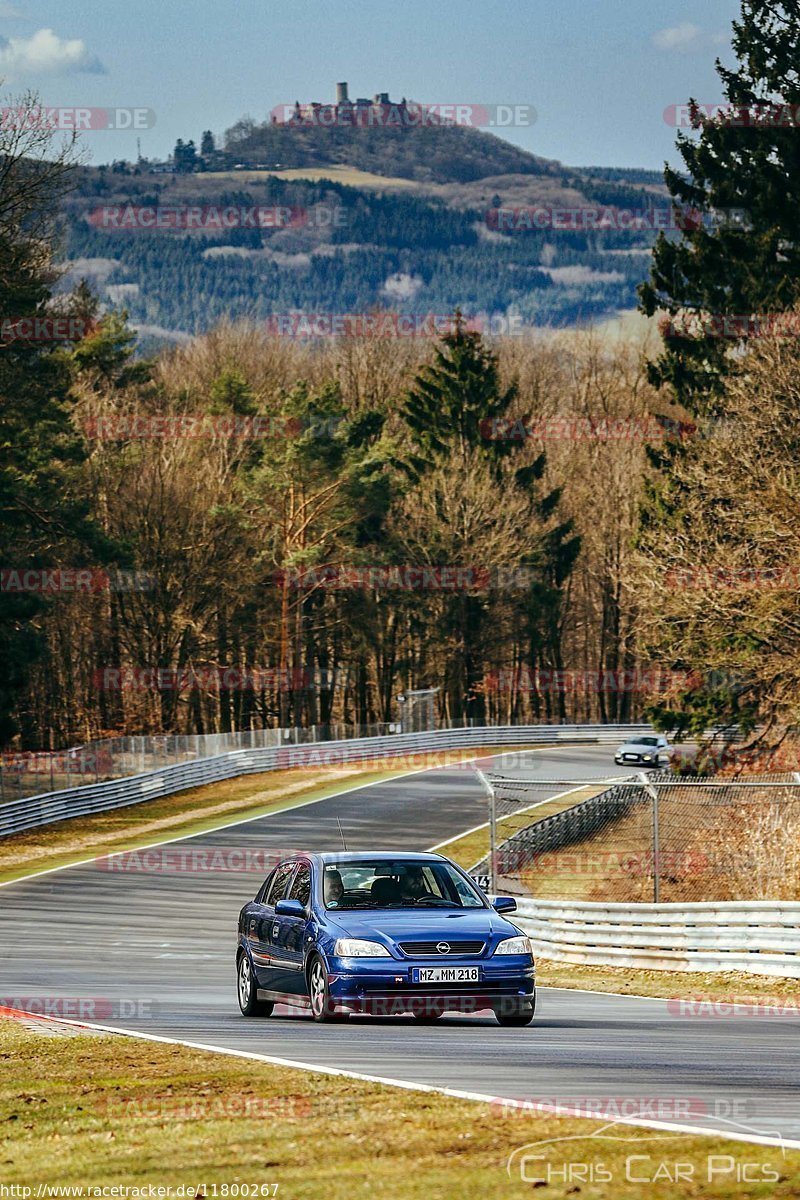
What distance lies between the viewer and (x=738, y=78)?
5309 cm

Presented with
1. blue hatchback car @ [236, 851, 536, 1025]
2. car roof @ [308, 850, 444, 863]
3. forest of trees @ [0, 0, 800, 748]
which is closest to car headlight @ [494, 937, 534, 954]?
blue hatchback car @ [236, 851, 536, 1025]

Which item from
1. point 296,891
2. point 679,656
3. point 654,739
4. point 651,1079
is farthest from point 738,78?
point 651,1079

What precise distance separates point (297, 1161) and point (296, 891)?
7757 mm

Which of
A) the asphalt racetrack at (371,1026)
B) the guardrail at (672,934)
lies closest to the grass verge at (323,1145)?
the asphalt racetrack at (371,1026)

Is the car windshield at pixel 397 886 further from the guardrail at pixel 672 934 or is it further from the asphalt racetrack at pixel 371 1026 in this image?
the guardrail at pixel 672 934

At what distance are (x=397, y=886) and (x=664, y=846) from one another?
66.2ft

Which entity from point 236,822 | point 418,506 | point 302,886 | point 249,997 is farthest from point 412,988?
point 418,506

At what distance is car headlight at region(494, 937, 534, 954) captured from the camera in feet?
44.6

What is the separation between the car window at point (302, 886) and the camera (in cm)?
1485

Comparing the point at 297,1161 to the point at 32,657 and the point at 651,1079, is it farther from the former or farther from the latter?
the point at 32,657

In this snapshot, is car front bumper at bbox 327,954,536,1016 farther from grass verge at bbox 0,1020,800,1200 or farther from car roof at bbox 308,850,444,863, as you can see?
grass verge at bbox 0,1020,800,1200

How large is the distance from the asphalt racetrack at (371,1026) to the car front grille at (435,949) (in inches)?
22.2

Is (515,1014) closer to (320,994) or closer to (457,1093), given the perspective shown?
(320,994)

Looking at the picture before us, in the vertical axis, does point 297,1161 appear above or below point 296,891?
above
